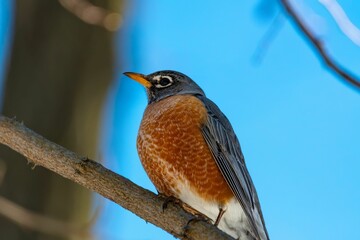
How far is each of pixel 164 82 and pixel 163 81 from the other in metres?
0.01

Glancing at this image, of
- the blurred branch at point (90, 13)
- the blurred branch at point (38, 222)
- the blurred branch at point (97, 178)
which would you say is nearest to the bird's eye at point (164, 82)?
the blurred branch at point (90, 13)

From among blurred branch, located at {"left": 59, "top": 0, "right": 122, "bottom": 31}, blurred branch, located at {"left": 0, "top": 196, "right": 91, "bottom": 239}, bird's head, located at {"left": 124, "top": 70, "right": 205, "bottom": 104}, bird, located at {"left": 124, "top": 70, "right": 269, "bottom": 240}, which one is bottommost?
blurred branch, located at {"left": 0, "top": 196, "right": 91, "bottom": 239}

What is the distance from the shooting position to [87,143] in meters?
7.06

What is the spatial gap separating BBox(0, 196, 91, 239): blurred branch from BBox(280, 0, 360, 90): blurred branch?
10.2 ft

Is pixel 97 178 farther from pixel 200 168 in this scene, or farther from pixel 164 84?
pixel 164 84

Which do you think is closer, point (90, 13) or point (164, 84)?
point (164, 84)

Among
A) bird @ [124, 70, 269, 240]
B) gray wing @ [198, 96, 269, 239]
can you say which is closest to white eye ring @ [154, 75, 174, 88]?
gray wing @ [198, 96, 269, 239]

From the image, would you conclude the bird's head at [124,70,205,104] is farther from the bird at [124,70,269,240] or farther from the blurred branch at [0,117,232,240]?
the blurred branch at [0,117,232,240]

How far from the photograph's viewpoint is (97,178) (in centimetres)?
432

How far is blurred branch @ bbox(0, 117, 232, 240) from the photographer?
4.30 metres

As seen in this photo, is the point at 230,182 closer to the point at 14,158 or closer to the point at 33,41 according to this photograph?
the point at 14,158

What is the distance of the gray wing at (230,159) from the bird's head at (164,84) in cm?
70

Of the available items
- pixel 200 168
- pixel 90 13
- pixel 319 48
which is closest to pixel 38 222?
pixel 200 168

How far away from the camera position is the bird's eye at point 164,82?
6.72 meters
